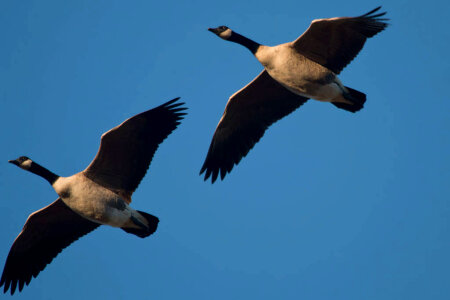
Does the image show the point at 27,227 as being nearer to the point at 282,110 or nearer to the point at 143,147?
the point at 143,147

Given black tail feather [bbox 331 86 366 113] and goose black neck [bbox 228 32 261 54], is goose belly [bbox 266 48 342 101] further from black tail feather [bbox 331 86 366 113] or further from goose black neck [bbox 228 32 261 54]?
goose black neck [bbox 228 32 261 54]

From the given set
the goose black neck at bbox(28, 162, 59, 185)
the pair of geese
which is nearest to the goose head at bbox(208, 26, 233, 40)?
the pair of geese

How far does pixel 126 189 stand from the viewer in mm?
14570

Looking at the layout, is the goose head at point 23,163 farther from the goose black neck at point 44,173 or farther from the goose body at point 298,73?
the goose body at point 298,73

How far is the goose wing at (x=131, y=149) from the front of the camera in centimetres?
1396

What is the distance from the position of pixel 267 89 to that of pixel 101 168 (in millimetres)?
3958

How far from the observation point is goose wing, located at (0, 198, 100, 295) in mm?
14727

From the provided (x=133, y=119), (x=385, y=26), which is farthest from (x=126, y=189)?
(x=385, y=26)

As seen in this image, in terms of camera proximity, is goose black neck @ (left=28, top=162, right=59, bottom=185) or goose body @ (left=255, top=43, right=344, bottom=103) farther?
goose black neck @ (left=28, top=162, right=59, bottom=185)

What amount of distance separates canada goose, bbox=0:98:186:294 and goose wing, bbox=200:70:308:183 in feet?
4.45

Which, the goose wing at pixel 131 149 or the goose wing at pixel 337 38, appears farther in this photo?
the goose wing at pixel 131 149

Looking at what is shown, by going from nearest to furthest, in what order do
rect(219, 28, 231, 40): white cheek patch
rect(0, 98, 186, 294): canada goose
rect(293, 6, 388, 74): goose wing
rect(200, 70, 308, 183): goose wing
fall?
rect(293, 6, 388, 74): goose wing < rect(0, 98, 186, 294): canada goose < rect(200, 70, 308, 183): goose wing < rect(219, 28, 231, 40): white cheek patch

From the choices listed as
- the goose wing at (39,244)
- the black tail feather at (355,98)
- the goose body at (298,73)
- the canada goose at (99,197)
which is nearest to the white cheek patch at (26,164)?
the canada goose at (99,197)

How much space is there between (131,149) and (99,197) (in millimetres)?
1165
